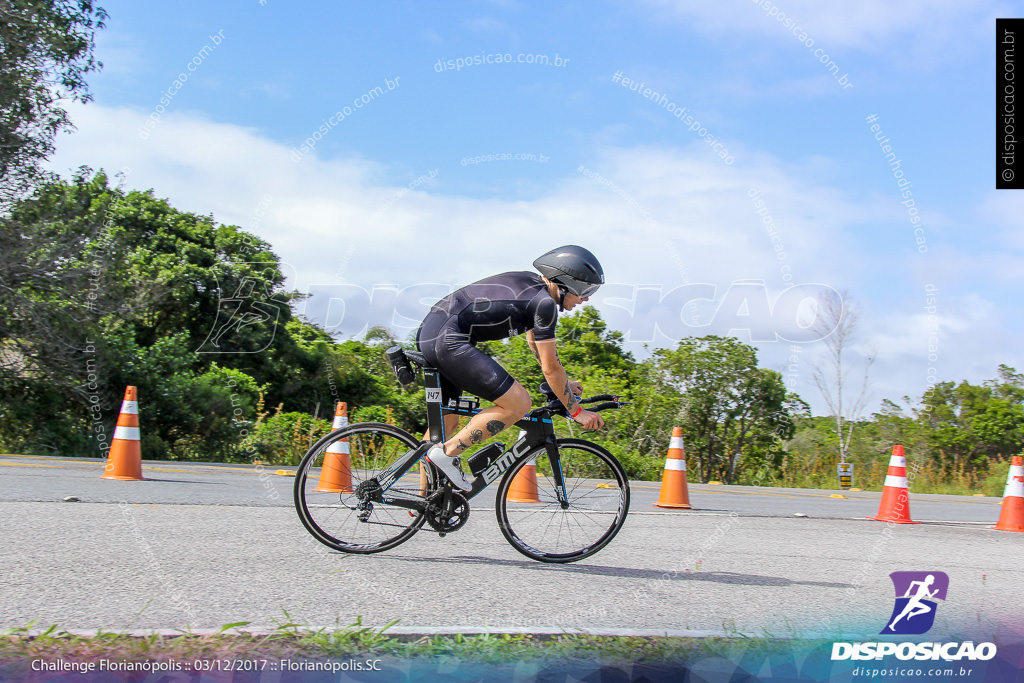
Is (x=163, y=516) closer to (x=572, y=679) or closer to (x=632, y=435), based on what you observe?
(x=572, y=679)

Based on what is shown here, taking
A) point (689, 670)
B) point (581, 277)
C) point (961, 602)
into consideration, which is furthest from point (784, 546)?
point (689, 670)

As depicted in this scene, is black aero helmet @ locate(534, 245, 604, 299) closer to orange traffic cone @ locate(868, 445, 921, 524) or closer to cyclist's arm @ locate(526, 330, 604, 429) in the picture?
cyclist's arm @ locate(526, 330, 604, 429)

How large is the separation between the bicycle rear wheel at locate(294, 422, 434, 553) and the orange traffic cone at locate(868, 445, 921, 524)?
6.60 metres

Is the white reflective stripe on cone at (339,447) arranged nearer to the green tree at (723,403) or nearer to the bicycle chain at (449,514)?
the bicycle chain at (449,514)

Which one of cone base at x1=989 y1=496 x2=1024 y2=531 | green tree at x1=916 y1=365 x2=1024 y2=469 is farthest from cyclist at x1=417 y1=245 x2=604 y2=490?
green tree at x1=916 y1=365 x2=1024 y2=469

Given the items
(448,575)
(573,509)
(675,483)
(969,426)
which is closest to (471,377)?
(448,575)

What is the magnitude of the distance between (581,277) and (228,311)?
24.8 meters

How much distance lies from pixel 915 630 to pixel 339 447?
136 inches

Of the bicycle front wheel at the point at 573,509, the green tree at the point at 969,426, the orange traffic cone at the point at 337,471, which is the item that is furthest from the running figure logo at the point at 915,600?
the green tree at the point at 969,426

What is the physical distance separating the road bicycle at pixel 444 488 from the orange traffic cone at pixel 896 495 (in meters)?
5.54

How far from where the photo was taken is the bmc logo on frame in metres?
3.79

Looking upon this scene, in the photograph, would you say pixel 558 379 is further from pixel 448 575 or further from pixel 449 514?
pixel 448 575

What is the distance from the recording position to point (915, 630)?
14.1 feet

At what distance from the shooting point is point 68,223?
719 inches
